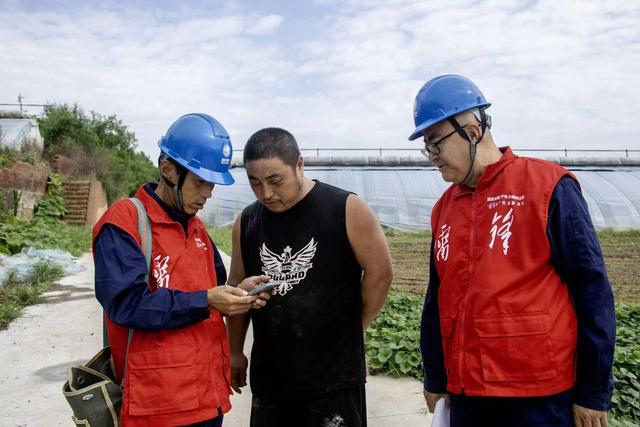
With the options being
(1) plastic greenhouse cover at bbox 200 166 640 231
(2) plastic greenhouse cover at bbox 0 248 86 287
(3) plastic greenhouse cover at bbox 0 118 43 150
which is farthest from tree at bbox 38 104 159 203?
(2) plastic greenhouse cover at bbox 0 248 86 287

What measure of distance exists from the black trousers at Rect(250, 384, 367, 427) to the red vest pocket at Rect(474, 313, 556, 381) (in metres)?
0.69

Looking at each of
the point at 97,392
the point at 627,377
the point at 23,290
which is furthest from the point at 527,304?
the point at 23,290

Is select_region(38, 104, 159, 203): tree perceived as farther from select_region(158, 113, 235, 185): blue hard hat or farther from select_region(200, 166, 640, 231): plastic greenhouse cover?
select_region(158, 113, 235, 185): blue hard hat

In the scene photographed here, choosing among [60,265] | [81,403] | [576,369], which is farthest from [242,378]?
[60,265]

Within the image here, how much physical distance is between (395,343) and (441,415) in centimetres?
260

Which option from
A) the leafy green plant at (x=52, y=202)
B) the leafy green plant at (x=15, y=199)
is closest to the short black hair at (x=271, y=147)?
the leafy green plant at (x=15, y=199)

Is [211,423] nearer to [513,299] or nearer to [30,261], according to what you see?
[513,299]

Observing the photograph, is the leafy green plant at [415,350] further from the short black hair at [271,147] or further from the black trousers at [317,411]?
the short black hair at [271,147]

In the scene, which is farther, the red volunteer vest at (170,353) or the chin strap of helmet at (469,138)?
the chin strap of helmet at (469,138)

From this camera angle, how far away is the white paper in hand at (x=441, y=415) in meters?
2.23

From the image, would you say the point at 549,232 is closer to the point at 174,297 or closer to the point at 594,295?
the point at 594,295

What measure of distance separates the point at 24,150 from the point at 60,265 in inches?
384

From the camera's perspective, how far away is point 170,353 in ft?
6.20

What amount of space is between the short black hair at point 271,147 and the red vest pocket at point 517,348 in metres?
1.07
